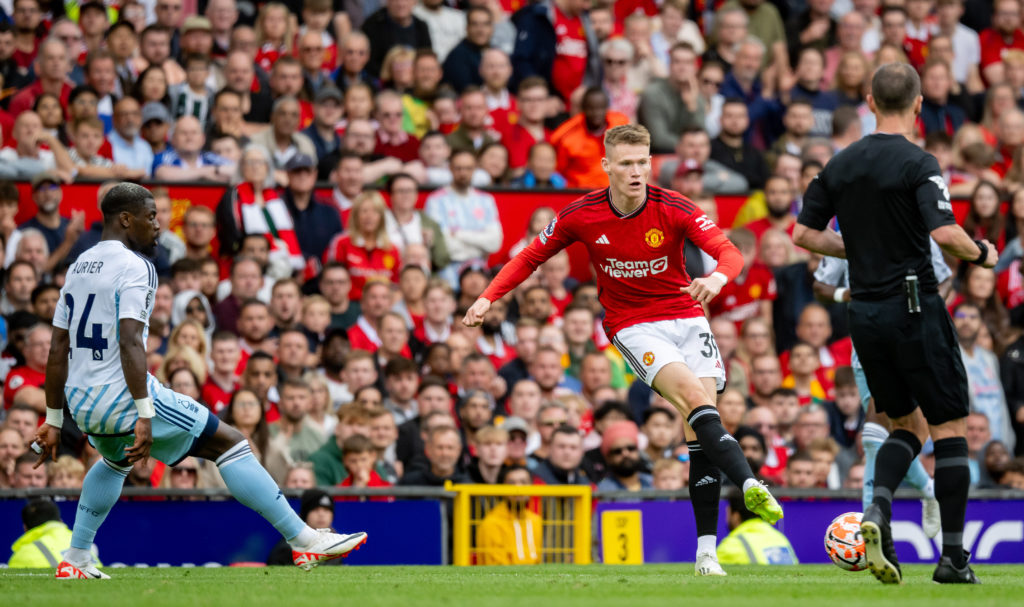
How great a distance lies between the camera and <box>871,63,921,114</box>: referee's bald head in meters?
7.99

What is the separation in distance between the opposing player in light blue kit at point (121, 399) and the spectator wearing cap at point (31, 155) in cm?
667

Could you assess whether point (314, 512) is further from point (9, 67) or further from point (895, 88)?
point (9, 67)

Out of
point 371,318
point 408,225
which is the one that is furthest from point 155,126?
point 371,318

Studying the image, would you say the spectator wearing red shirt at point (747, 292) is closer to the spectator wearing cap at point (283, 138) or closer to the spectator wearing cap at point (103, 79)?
the spectator wearing cap at point (283, 138)

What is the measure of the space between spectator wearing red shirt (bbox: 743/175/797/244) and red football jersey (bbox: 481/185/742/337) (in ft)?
24.8

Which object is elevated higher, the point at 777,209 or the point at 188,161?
the point at 188,161

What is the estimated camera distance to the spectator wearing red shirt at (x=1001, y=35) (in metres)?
Answer: 20.5

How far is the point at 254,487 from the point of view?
909cm

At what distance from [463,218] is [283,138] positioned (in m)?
2.07

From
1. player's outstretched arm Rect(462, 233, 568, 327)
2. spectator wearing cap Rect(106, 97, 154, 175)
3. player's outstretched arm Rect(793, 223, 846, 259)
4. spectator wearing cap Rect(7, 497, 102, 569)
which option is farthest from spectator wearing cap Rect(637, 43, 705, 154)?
player's outstretched arm Rect(793, 223, 846, 259)

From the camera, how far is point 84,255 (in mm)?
9000

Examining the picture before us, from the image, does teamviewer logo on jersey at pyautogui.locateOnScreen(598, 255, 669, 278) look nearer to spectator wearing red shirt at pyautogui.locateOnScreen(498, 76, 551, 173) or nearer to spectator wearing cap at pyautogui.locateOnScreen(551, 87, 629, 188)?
spectator wearing cap at pyautogui.locateOnScreen(551, 87, 629, 188)

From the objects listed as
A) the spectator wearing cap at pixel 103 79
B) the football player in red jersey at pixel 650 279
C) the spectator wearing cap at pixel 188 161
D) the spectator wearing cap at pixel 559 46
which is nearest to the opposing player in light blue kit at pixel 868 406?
the football player in red jersey at pixel 650 279

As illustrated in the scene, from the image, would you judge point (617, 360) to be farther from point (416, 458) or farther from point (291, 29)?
point (291, 29)
